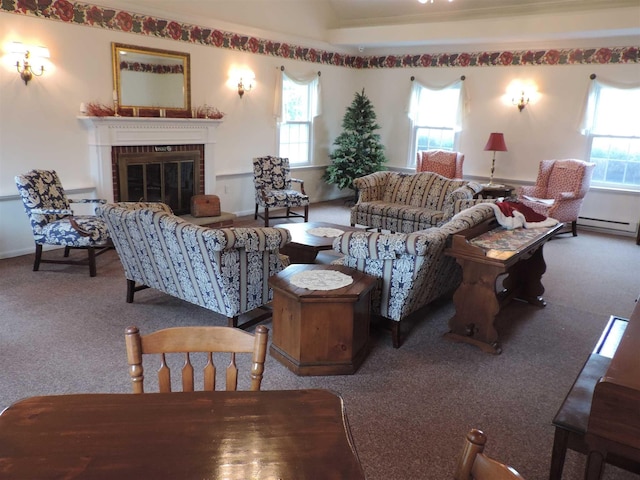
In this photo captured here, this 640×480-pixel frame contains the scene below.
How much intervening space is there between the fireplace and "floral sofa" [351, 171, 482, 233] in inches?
83.4

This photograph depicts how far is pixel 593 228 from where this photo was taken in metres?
7.49

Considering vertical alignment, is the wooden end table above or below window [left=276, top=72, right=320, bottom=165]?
below

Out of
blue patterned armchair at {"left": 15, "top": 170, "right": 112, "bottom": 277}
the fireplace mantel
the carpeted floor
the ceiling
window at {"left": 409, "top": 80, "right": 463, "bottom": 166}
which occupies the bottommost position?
the carpeted floor

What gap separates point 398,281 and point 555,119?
542 cm

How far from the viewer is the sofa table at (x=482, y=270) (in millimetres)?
3311

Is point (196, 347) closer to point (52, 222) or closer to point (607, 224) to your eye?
point (52, 222)

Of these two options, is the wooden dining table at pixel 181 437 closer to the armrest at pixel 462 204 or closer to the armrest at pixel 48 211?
the armrest at pixel 48 211

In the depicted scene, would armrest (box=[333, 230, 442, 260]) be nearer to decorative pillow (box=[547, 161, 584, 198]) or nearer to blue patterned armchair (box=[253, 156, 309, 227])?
blue patterned armchair (box=[253, 156, 309, 227])

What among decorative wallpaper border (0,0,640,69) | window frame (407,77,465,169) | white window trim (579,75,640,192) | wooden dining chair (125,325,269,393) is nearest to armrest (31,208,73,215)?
decorative wallpaper border (0,0,640,69)

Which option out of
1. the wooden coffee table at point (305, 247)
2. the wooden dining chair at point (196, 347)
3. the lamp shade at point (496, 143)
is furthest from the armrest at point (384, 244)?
the lamp shade at point (496, 143)

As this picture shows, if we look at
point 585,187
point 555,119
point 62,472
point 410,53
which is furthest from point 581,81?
point 62,472

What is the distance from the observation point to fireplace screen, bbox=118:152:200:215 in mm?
6004

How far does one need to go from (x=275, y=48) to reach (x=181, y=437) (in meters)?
7.13


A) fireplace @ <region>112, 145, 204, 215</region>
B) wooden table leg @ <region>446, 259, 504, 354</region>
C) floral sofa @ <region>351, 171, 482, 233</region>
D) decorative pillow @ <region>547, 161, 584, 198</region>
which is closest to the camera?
wooden table leg @ <region>446, 259, 504, 354</region>
